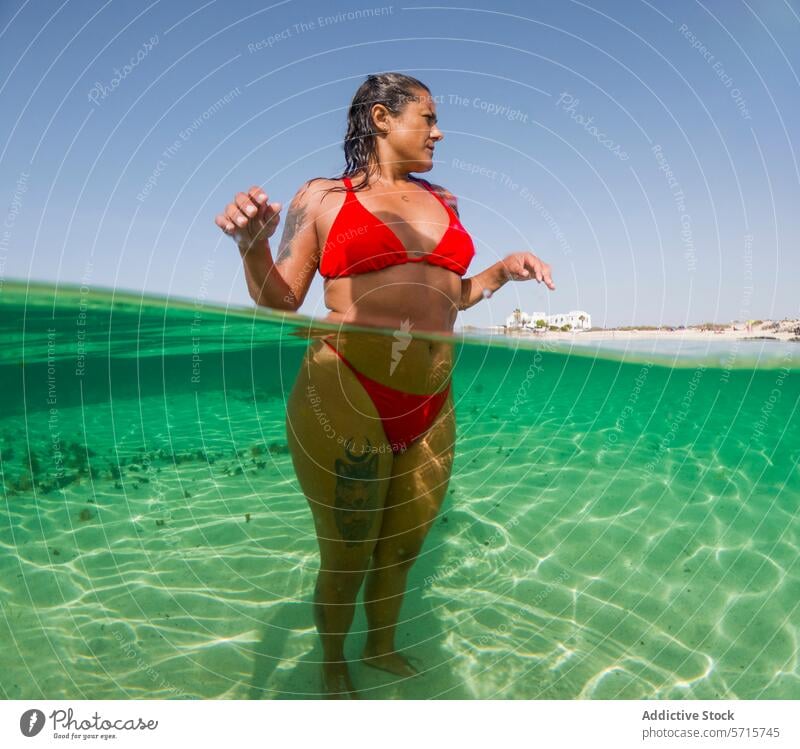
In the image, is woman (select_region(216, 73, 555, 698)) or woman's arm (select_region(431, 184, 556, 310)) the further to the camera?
woman's arm (select_region(431, 184, 556, 310))

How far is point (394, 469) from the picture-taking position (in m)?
2.33

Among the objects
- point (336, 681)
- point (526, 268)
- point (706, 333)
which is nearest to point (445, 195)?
point (526, 268)

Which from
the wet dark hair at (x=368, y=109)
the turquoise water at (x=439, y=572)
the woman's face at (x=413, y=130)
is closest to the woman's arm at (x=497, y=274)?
the woman's face at (x=413, y=130)

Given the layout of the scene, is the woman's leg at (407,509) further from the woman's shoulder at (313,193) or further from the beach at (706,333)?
the beach at (706,333)

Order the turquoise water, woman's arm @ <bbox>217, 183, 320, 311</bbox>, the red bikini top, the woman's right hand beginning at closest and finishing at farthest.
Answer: the woman's right hand, woman's arm @ <bbox>217, 183, 320, 311</bbox>, the red bikini top, the turquoise water

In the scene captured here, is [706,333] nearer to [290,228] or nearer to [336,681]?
[336,681]

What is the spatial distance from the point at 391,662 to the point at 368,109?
262 centimetres

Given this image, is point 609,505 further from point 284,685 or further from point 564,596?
point 284,685

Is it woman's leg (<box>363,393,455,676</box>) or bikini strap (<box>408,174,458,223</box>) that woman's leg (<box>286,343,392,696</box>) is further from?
bikini strap (<box>408,174,458,223</box>)

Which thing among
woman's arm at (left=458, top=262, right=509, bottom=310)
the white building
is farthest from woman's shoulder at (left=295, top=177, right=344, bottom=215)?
the white building

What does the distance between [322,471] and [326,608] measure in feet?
2.08

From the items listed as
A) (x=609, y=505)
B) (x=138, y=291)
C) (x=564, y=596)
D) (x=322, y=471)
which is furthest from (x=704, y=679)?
(x=138, y=291)

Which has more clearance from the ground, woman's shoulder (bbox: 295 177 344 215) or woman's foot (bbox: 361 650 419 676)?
woman's shoulder (bbox: 295 177 344 215)

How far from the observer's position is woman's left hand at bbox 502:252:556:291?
2275mm
